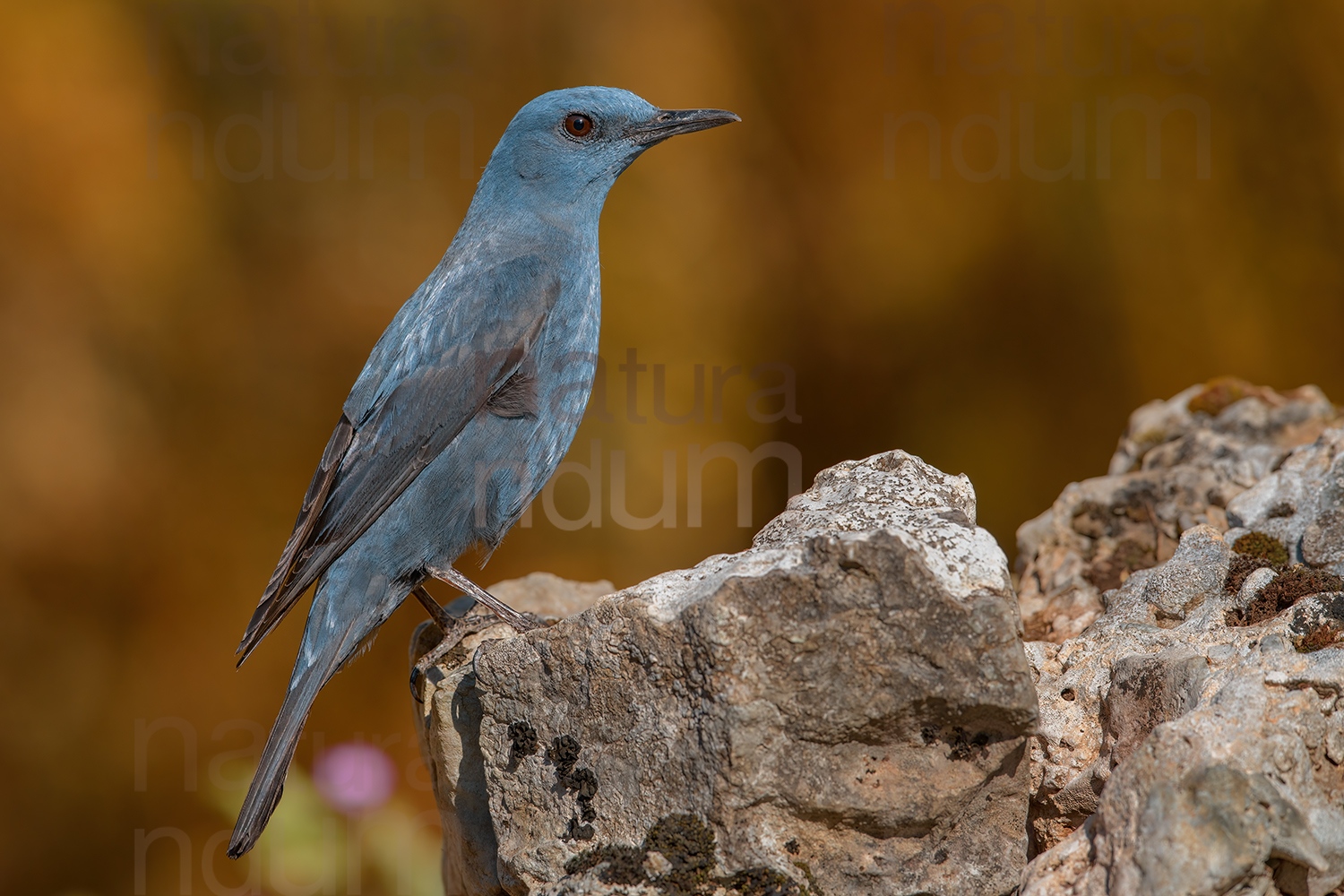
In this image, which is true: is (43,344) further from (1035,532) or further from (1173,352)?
(1173,352)

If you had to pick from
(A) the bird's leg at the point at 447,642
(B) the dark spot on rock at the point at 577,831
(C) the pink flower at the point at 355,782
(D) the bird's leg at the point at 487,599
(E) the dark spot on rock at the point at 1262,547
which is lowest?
(C) the pink flower at the point at 355,782

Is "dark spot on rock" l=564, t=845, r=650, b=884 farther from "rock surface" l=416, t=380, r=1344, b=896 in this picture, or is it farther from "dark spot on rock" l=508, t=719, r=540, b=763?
"dark spot on rock" l=508, t=719, r=540, b=763

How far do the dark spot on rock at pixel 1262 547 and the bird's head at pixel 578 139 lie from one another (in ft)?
8.02

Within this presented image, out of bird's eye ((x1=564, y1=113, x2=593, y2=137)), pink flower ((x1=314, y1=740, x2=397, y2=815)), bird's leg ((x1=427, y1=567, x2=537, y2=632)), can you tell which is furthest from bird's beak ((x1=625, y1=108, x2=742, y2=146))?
pink flower ((x1=314, y1=740, x2=397, y2=815))

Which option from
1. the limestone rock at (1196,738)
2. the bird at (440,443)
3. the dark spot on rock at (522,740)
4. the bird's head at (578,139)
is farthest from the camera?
the bird's head at (578,139)

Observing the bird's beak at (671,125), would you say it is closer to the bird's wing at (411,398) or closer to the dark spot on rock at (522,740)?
the bird's wing at (411,398)

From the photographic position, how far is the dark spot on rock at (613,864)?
2545mm

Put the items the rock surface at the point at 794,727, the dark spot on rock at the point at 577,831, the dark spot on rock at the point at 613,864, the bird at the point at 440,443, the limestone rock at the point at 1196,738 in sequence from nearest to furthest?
the limestone rock at the point at 1196,738
the rock surface at the point at 794,727
the dark spot on rock at the point at 613,864
the dark spot on rock at the point at 577,831
the bird at the point at 440,443

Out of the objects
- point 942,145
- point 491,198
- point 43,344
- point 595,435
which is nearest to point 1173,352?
point 942,145

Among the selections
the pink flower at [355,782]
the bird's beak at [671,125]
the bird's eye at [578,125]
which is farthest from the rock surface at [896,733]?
the bird's eye at [578,125]

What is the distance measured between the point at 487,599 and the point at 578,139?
6.35 ft

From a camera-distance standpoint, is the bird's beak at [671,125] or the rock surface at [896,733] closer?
the rock surface at [896,733]

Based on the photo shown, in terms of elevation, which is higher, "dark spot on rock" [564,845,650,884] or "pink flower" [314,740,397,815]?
"dark spot on rock" [564,845,650,884]

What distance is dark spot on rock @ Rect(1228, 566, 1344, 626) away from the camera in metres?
2.98
